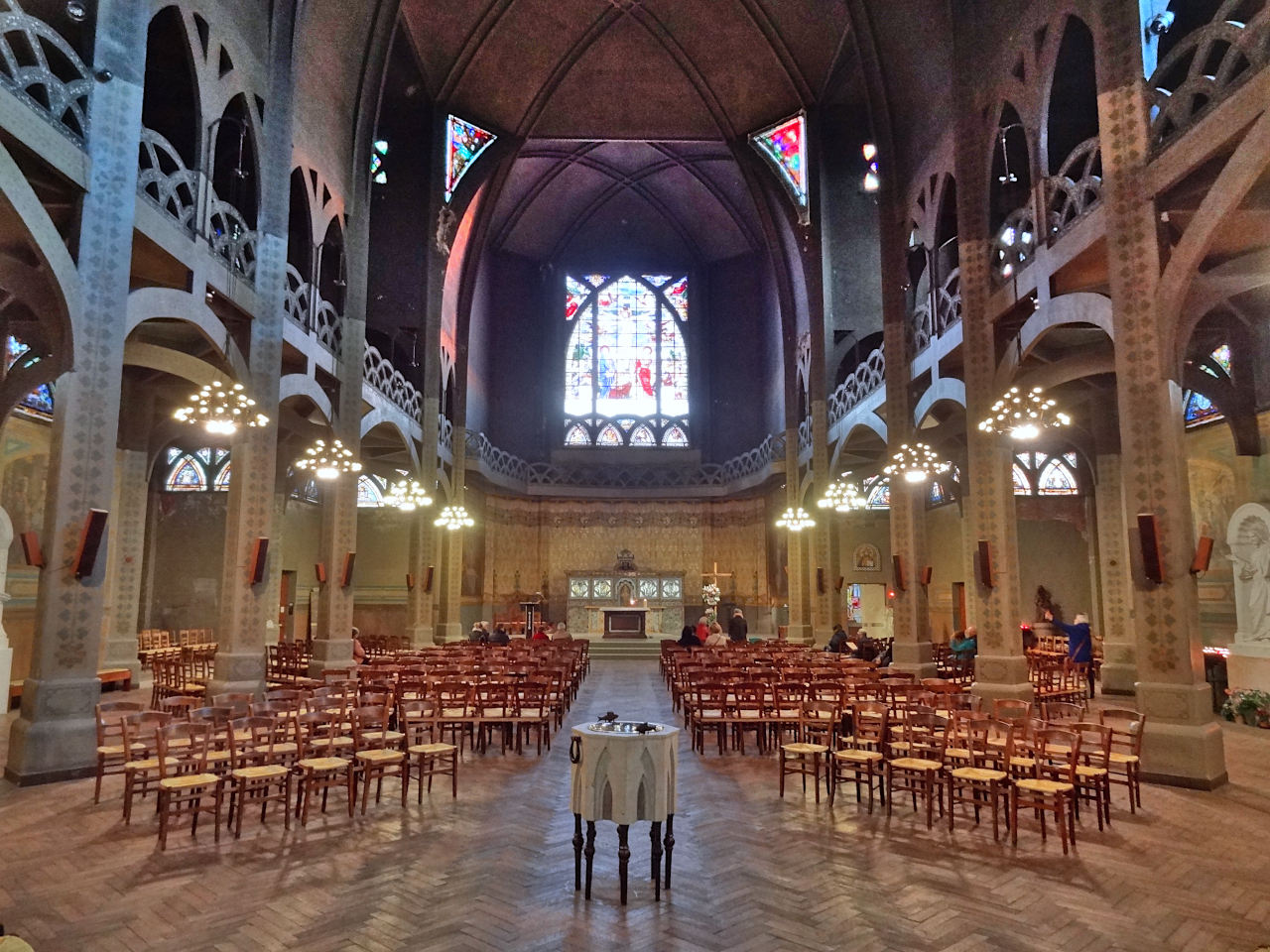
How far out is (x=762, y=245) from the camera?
3200 centimetres

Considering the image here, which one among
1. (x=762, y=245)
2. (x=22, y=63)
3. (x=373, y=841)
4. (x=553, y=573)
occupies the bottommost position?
(x=373, y=841)

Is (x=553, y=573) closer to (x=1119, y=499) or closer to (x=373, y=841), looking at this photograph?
(x=1119, y=499)

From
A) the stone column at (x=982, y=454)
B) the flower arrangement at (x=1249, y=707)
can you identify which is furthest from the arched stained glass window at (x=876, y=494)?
the flower arrangement at (x=1249, y=707)

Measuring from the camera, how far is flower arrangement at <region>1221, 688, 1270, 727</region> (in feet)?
41.1

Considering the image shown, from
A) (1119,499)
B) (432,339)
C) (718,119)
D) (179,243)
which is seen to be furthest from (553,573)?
(179,243)

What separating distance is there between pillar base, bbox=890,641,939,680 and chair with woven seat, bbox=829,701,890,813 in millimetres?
7067

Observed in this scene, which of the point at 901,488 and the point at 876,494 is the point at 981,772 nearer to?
the point at 901,488

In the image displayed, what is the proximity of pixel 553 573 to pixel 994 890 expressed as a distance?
2729 cm

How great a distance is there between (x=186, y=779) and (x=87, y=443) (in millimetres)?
4595

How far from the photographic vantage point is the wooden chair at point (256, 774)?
22.5 feet

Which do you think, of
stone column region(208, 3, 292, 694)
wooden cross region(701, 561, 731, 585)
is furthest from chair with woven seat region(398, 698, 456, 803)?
wooden cross region(701, 561, 731, 585)

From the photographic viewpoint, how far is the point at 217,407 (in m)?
11.5

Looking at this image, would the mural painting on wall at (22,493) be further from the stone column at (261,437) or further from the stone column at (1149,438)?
the stone column at (1149,438)

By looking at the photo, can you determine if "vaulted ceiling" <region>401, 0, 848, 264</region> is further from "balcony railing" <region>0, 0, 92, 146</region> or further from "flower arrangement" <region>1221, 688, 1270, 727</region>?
"flower arrangement" <region>1221, 688, 1270, 727</region>
